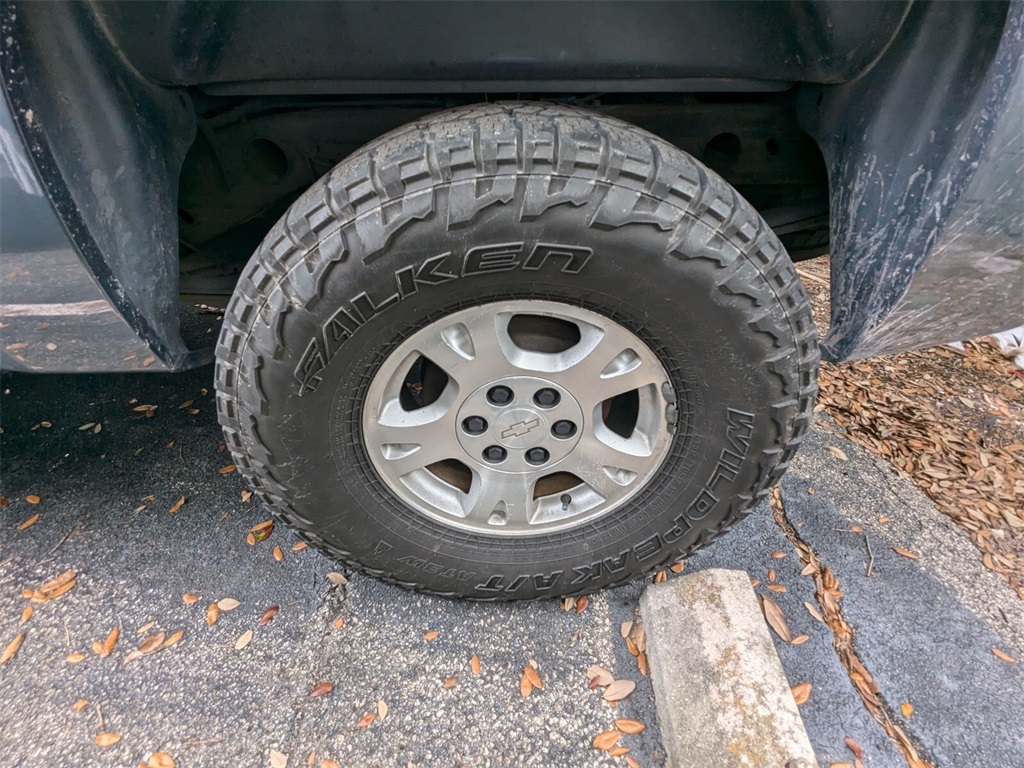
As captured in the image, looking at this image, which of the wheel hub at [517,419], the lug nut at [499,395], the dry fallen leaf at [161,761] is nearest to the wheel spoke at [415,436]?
the wheel hub at [517,419]

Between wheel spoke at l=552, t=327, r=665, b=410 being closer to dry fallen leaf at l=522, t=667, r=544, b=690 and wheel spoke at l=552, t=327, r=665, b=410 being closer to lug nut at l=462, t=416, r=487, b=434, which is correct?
lug nut at l=462, t=416, r=487, b=434

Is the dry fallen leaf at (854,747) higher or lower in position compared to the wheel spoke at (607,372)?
lower

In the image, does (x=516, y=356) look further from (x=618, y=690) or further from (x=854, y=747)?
(x=854, y=747)

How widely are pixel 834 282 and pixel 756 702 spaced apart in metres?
1.17

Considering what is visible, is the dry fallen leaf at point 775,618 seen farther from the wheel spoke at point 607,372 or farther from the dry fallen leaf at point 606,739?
the wheel spoke at point 607,372

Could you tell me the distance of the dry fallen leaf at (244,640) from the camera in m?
1.90

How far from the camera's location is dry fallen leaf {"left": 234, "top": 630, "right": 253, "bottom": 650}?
1.90m

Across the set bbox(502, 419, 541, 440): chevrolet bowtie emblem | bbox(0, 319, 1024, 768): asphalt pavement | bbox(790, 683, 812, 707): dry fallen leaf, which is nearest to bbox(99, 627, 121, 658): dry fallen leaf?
bbox(0, 319, 1024, 768): asphalt pavement

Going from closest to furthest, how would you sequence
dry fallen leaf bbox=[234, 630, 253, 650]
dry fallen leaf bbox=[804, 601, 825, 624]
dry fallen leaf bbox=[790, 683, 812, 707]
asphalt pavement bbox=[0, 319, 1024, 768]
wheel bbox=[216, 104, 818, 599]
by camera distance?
wheel bbox=[216, 104, 818, 599]
asphalt pavement bbox=[0, 319, 1024, 768]
dry fallen leaf bbox=[790, 683, 812, 707]
dry fallen leaf bbox=[234, 630, 253, 650]
dry fallen leaf bbox=[804, 601, 825, 624]

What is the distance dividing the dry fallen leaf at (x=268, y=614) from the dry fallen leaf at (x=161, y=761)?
0.41 m

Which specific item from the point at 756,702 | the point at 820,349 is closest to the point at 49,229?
the point at 820,349

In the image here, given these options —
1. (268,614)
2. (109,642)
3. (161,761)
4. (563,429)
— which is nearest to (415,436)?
(563,429)

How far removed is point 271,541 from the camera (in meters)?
2.25

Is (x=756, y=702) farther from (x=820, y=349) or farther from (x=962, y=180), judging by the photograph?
(x=962, y=180)
